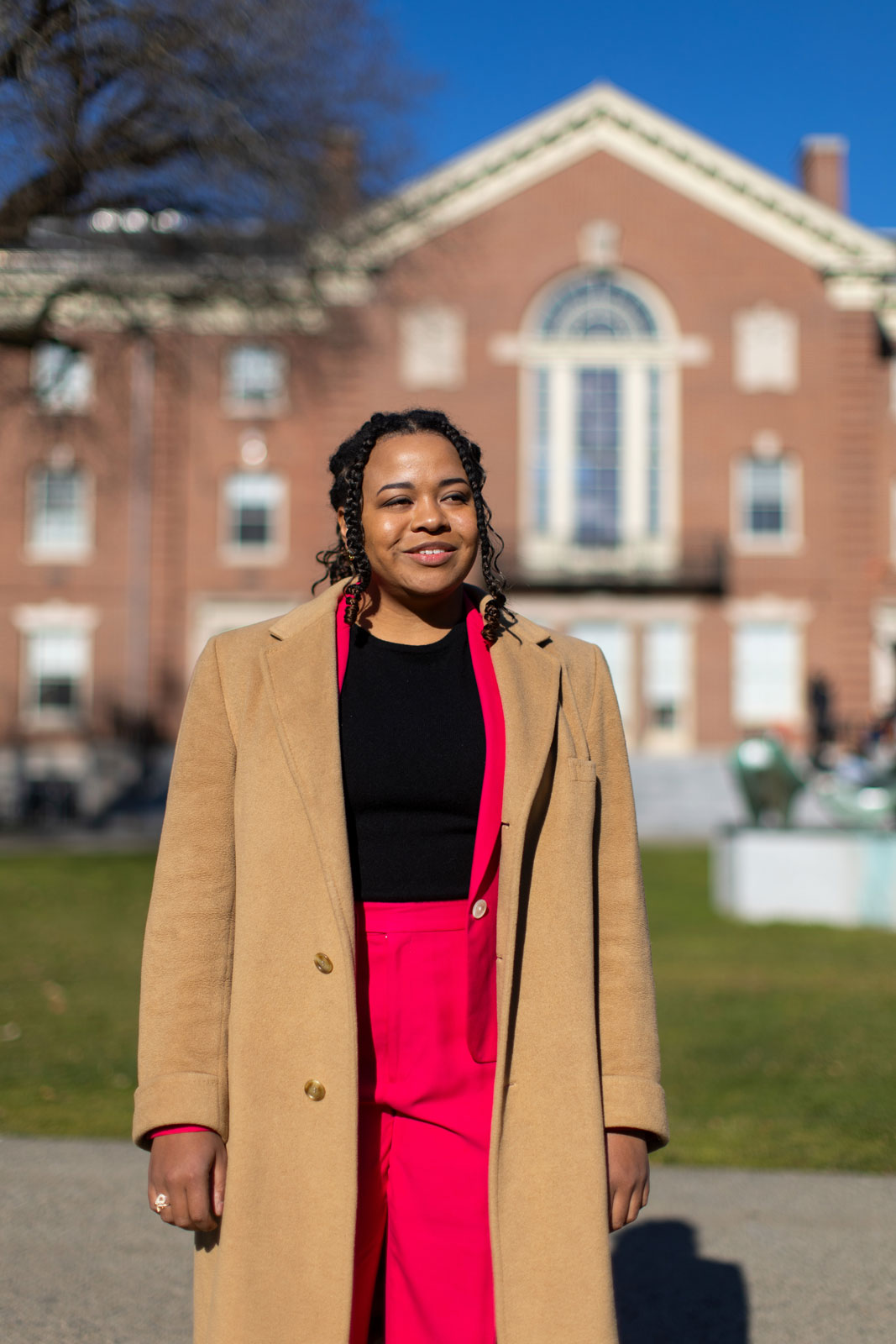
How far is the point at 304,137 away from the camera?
13.2 metres

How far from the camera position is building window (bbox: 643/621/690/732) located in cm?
2938

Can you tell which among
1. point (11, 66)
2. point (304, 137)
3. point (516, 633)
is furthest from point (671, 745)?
point (516, 633)

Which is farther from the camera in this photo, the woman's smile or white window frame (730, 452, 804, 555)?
white window frame (730, 452, 804, 555)

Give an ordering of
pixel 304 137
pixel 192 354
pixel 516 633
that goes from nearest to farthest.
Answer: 1. pixel 516 633
2. pixel 304 137
3. pixel 192 354

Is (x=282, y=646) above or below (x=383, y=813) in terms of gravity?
above

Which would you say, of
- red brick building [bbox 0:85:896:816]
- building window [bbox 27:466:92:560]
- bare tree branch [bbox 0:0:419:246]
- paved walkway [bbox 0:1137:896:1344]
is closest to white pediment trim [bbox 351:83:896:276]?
red brick building [bbox 0:85:896:816]

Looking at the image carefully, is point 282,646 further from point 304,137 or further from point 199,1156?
point 304,137

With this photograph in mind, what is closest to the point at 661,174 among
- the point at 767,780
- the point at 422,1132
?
the point at 767,780

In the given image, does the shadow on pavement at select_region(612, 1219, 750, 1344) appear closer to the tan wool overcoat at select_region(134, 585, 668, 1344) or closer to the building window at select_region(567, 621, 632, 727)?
the tan wool overcoat at select_region(134, 585, 668, 1344)

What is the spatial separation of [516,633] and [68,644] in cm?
2927

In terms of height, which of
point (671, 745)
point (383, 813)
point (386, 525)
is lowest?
point (671, 745)

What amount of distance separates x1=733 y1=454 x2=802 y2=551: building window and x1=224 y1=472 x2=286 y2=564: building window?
10.2 metres

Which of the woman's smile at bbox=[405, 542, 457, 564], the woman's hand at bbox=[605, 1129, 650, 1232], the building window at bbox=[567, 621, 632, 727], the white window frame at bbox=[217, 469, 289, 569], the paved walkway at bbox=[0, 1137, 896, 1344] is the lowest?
the paved walkway at bbox=[0, 1137, 896, 1344]

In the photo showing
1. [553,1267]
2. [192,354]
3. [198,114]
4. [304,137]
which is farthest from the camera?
[192,354]
